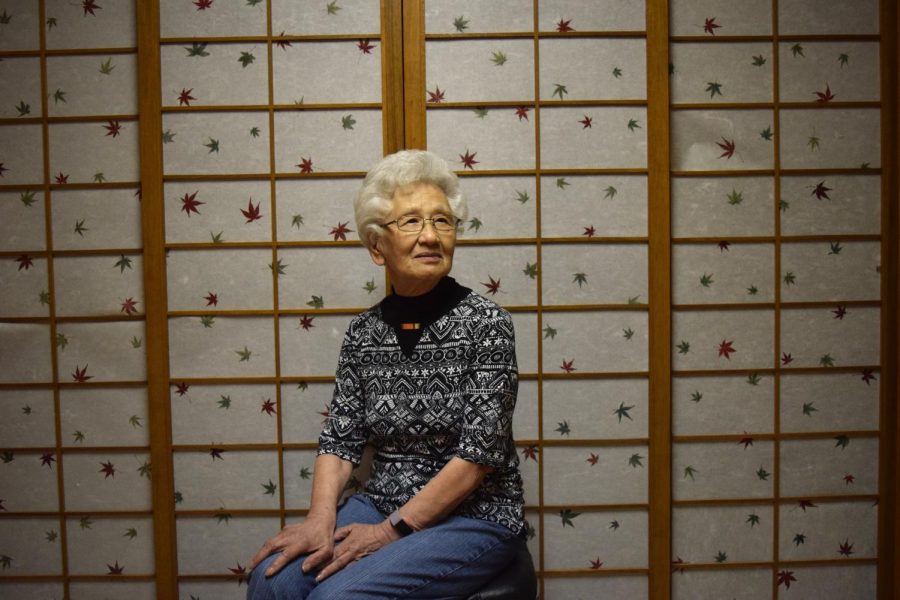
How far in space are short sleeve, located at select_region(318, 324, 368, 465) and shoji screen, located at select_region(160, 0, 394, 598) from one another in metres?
0.35

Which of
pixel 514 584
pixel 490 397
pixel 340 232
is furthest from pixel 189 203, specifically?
pixel 514 584

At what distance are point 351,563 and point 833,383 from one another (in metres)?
1.62

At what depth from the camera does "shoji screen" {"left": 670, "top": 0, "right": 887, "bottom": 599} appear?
2.02 meters

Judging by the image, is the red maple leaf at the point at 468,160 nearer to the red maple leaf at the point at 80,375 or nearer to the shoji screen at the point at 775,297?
the shoji screen at the point at 775,297

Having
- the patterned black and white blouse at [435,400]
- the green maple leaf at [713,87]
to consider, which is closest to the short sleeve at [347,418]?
the patterned black and white blouse at [435,400]

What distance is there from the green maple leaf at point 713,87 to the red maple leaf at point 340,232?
3.99 feet

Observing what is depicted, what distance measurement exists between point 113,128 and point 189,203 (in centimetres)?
34

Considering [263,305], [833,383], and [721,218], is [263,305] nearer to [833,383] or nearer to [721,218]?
[721,218]

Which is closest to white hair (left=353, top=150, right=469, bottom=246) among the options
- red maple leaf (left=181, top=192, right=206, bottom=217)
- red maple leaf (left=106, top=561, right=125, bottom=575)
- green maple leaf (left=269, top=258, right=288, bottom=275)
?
green maple leaf (left=269, top=258, right=288, bottom=275)

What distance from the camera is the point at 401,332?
1599 mm

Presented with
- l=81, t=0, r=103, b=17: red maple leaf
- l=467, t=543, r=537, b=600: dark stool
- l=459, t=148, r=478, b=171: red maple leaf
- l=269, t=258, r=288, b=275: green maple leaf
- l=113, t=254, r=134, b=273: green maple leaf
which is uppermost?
l=81, t=0, r=103, b=17: red maple leaf

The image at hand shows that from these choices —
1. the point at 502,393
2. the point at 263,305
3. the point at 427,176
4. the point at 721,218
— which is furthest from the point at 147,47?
the point at 721,218

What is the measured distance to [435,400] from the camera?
1.54 metres

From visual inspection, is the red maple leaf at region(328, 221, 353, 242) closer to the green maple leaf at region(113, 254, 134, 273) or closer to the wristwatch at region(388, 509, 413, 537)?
the green maple leaf at region(113, 254, 134, 273)
